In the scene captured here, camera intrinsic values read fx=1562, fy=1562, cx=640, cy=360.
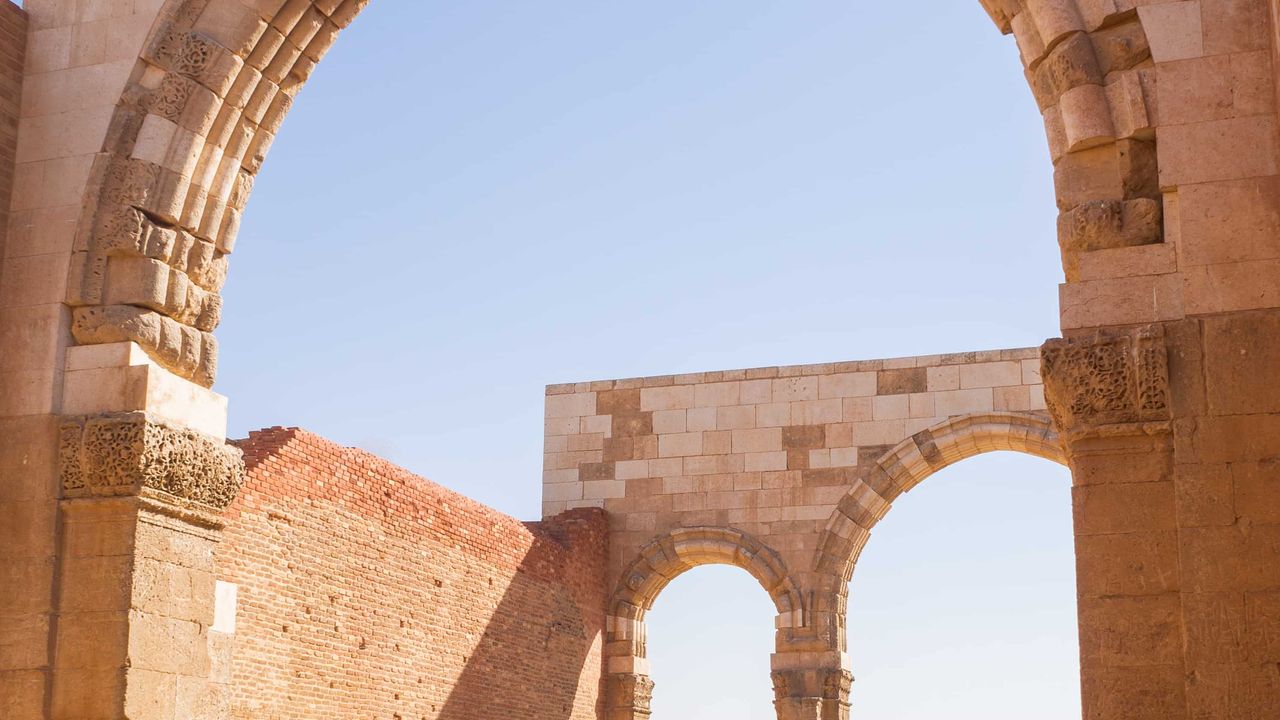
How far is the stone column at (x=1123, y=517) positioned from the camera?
5969 millimetres

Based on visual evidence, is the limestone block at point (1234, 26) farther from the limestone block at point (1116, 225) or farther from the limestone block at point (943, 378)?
the limestone block at point (943, 378)

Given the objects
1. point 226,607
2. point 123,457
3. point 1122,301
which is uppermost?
point 1122,301

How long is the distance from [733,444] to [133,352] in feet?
42.7


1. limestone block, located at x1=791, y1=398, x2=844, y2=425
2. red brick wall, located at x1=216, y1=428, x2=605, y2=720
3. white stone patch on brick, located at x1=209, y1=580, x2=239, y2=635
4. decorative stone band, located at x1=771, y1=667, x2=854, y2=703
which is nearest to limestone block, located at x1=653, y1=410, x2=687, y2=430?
limestone block, located at x1=791, y1=398, x2=844, y2=425

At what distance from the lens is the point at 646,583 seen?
20.0 metres

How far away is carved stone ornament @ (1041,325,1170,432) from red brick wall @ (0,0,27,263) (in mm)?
5187

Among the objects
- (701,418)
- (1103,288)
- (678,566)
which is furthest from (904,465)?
(1103,288)

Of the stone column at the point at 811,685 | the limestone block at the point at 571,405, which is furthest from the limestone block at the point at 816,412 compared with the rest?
the stone column at the point at 811,685

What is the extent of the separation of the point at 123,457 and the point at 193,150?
5.35 feet

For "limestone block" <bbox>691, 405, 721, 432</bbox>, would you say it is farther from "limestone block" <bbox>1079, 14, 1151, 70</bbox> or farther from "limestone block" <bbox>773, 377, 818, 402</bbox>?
"limestone block" <bbox>1079, 14, 1151, 70</bbox>

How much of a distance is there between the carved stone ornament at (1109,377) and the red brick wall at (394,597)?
26.3 ft

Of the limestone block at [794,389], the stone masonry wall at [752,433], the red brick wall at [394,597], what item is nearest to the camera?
the red brick wall at [394,597]

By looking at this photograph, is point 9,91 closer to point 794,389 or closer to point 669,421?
point 669,421

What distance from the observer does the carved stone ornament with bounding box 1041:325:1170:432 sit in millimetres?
6191
